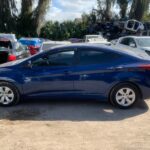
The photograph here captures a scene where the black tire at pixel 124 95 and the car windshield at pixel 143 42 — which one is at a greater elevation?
the car windshield at pixel 143 42

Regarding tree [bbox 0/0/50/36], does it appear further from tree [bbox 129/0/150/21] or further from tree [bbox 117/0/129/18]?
tree [bbox 129/0/150/21]

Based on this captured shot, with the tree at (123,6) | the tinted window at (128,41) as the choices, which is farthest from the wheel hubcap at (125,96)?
the tree at (123,6)

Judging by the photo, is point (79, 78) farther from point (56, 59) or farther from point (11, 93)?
point (11, 93)

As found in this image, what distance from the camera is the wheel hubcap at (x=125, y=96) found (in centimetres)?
796

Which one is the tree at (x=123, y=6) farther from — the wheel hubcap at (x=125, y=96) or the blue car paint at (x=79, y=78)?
the wheel hubcap at (x=125, y=96)

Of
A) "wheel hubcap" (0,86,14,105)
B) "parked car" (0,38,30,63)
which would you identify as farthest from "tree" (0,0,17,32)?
"wheel hubcap" (0,86,14,105)

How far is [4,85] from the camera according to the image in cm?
809

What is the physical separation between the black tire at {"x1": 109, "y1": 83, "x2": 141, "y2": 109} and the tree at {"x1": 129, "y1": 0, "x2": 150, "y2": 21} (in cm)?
3121

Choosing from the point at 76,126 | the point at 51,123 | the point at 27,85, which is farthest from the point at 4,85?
the point at 76,126

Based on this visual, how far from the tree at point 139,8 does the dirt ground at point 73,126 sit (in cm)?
3052

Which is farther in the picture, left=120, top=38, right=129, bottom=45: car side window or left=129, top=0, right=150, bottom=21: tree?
left=129, top=0, right=150, bottom=21: tree

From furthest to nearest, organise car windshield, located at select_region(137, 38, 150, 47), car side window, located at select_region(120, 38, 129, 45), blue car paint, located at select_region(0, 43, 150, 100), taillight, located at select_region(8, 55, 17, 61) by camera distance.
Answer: car side window, located at select_region(120, 38, 129, 45) → car windshield, located at select_region(137, 38, 150, 47) → taillight, located at select_region(8, 55, 17, 61) → blue car paint, located at select_region(0, 43, 150, 100)

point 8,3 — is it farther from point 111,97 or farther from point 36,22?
point 111,97

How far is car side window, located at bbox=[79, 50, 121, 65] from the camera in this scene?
803 centimetres
